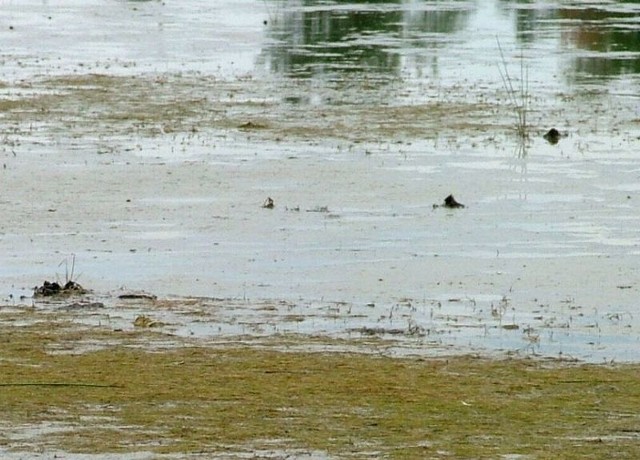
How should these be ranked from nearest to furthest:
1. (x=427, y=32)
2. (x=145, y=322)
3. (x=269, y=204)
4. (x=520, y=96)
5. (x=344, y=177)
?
1. (x=145, y=322)
2. (x=269, y=204)
3. (x=344, y=177)
4. (x=520, y=96)
5. (x=427, y=32)

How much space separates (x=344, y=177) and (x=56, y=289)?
6737mm

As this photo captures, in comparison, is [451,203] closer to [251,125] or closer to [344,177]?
[344,177]

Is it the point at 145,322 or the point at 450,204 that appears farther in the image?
the point at 450,204

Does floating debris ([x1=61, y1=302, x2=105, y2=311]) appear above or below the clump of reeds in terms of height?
below

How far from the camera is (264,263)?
14.9 meters

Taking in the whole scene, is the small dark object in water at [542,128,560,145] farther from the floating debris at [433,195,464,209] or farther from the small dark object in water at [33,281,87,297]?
the small dark object in water at [33,281,87,297]

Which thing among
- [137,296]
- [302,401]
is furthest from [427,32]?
[302,401]

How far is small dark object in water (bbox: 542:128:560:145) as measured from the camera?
22406mm

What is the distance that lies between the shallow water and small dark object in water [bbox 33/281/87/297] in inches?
15.9

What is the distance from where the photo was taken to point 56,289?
13.3m

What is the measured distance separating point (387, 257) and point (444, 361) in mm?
4124

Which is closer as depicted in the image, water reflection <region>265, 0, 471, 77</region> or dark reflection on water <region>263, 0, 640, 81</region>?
water reflection <region>265, 0, 471, 77</region>

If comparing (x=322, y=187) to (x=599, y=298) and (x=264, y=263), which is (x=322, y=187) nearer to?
(x=264, y=263)

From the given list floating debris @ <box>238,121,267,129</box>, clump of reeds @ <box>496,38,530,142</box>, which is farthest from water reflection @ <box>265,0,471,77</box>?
floating debris @ <box>238,121,267,129</box>
